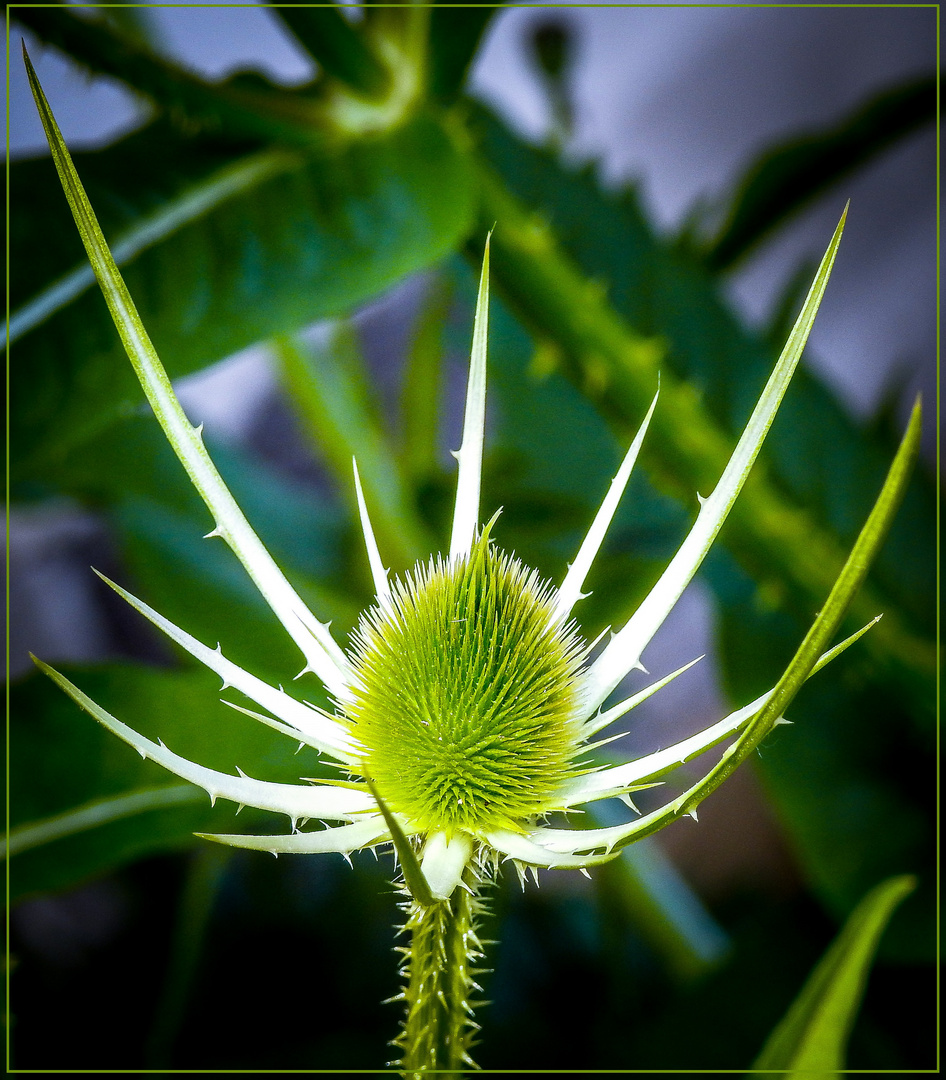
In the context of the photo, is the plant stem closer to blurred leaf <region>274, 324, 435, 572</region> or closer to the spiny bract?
the spiny bract

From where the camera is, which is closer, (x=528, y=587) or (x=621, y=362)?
(x=528, y=587)

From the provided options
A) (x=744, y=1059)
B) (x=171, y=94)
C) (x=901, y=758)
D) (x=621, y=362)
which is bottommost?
(x=744, y=1059)

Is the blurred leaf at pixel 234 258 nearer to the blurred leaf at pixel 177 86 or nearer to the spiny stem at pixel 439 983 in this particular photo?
the blurred leaf at pixel 177 86

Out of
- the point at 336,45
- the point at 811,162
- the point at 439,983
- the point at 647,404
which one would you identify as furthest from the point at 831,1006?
the point at 811,162

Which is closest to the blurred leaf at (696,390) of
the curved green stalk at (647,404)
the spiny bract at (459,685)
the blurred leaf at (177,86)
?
the curved green stalk at (647,404)

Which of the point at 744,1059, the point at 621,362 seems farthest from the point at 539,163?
the point at 744,1059

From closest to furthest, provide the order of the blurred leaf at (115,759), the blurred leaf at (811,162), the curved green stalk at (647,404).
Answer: the blurred leaf at (115,759) < the curved green stalk at (647,404) < the blurred leaf at (811,162)

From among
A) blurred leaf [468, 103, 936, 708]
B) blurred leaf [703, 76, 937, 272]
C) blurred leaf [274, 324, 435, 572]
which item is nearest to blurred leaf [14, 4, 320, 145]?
blurred leaf [468, 103, 936, 708]

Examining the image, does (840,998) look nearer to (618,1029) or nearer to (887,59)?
(618,1029)
